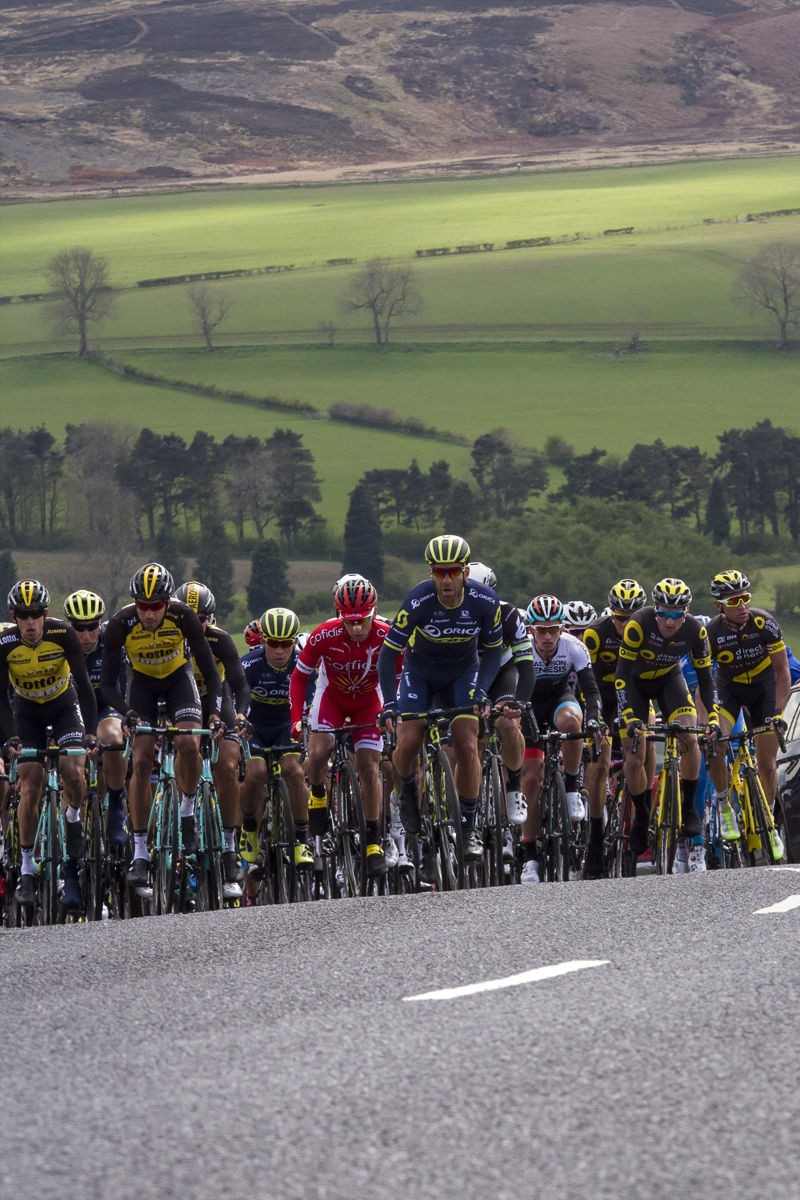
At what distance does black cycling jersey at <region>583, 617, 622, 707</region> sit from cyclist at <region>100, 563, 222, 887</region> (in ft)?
11.0

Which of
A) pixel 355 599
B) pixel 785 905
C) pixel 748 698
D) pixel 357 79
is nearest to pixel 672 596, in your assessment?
pixel 748 698

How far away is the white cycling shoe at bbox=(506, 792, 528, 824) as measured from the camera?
10.4 meters

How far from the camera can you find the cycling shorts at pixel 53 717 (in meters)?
10.4

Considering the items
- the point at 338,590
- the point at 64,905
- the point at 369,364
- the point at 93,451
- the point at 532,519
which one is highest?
the point at 369,364

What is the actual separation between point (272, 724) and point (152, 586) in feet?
7.22

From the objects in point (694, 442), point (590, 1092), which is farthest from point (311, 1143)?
point (694, 442)

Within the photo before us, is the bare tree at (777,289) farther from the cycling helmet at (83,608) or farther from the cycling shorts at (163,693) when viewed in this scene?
the cycling shorts at (163,693)

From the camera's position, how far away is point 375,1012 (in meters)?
5.96

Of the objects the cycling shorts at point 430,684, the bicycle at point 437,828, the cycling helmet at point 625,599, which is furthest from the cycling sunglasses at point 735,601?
the bicycle at point 437,828

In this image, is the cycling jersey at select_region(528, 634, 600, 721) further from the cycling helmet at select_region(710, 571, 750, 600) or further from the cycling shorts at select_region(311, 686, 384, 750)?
the cycling shorts at select_region(311, 686, 384, 750)

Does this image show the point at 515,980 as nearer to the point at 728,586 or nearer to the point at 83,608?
the point at 83,608

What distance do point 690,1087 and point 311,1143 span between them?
1.28 meters

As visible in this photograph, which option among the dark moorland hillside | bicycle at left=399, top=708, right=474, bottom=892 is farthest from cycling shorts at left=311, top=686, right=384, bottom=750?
the dark moorland hillside

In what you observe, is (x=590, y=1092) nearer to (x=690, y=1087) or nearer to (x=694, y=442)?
(x=690, y=1087)
